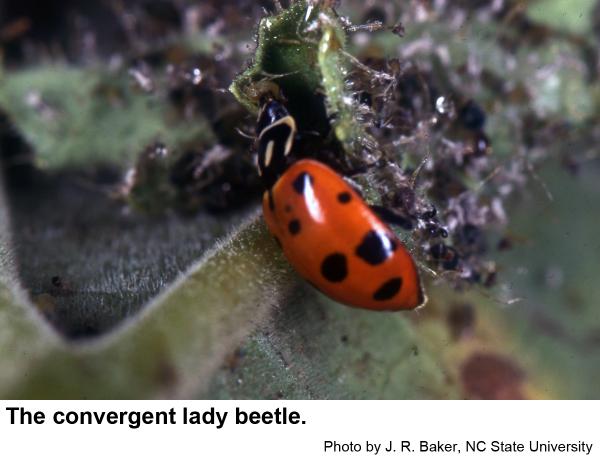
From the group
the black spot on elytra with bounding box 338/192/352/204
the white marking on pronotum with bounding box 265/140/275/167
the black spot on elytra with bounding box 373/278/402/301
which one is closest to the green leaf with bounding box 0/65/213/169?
the white marking on pronotum with bounding box 265/140/275/167

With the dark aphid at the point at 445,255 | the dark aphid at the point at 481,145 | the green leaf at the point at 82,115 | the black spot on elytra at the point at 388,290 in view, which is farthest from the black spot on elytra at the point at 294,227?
the green leaf at the point at 82,115

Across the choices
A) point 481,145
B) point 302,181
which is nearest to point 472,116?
point 481,145

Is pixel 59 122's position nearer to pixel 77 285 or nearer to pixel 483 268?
pixel 77 285

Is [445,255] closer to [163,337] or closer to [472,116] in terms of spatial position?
[472,116]

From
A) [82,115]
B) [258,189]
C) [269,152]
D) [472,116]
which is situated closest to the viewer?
[269,152]

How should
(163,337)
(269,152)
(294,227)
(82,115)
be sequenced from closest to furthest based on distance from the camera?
(163,337)
(294,227)
(269,152)
(82,115)

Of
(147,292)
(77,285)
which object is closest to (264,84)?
(147,292)
